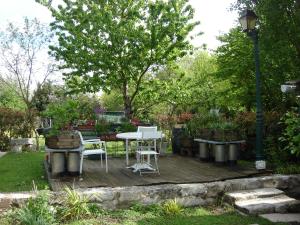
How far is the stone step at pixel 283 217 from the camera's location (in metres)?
5.13

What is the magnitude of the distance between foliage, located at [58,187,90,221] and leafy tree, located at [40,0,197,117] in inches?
293

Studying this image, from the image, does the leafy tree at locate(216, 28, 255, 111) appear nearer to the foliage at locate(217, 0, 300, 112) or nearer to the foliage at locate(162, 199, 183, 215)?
the foliage at locate(217, 0, 300, 112)

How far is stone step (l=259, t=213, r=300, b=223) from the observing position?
513 cm

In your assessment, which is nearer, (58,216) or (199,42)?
(58,216)

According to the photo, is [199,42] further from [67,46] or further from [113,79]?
[67,46]

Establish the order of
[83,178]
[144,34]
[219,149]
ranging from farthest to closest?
1. [144,34]
2. [219,149]
3. [83,178]

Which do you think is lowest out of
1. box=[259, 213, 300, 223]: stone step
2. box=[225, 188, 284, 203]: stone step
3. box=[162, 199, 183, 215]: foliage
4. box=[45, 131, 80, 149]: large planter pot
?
box=[259, 213, 300, 223]: stone step

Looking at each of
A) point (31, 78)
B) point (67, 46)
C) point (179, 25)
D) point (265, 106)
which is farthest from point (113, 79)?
point (265, 106)

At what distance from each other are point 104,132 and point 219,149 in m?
3.27

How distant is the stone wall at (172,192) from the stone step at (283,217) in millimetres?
891

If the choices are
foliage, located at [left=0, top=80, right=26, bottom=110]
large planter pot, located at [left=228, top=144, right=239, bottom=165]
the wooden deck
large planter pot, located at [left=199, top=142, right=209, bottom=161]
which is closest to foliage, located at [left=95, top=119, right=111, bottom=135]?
the wooden deck

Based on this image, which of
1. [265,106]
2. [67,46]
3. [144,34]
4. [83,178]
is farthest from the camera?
Answer: [67,46]

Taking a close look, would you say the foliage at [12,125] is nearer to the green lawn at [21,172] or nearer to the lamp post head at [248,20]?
the green lawn at [21,172]

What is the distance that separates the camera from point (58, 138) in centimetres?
668
